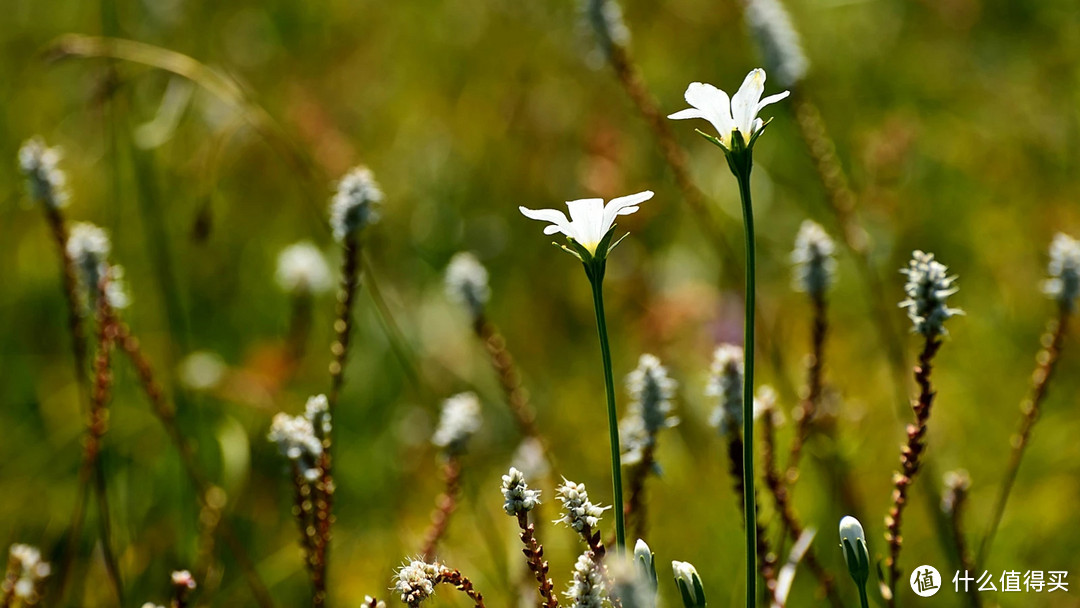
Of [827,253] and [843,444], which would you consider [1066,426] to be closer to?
[843,444]

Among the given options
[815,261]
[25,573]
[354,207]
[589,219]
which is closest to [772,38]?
[815,261]

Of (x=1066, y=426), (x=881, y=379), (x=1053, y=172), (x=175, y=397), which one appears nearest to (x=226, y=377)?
(x=175, y=397)

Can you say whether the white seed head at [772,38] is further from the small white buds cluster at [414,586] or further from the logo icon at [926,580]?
the small white buds cluster at [414,586]

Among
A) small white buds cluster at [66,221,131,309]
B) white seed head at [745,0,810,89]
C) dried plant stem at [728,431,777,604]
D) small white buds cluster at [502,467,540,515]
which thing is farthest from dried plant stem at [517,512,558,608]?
white seed head at [745,0,810,89]

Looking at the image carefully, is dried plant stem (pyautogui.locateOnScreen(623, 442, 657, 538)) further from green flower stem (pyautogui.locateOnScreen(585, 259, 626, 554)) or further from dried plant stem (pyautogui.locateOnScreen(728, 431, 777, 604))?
green flower stem (pyautogui.locateOnScreen(585, 259, 626, 554))

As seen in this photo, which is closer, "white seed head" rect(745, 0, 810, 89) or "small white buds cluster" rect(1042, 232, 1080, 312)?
"small white buds cluster" rect(1042, 232, 1080, 312)

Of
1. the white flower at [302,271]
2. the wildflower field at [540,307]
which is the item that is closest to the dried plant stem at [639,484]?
the wildflower field at [540,307]
